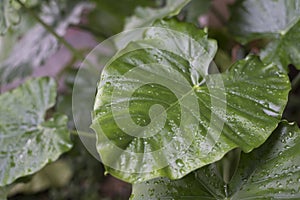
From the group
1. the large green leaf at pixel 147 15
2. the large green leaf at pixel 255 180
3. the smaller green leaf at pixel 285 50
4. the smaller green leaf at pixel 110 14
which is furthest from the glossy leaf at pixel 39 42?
the large green leaf at pixel 255 180

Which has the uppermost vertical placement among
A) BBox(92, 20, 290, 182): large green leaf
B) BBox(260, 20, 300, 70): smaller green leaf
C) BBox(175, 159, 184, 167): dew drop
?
BBox(92, 20, 290, 182): large green leaf

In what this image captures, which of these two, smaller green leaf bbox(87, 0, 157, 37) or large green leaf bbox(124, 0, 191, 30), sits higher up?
large green leaf bbox(124, 0, 191, 30)

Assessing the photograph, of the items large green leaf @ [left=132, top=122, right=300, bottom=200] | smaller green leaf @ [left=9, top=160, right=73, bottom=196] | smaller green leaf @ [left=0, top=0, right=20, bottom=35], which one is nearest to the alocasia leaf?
large green leaf @ [left=132, top=122, right=300, bottom=200]

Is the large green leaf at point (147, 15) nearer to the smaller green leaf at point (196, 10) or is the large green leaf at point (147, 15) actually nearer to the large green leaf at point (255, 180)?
the smaller green leaf at point (196, 10)

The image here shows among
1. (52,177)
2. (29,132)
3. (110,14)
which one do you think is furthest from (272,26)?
(52,177)

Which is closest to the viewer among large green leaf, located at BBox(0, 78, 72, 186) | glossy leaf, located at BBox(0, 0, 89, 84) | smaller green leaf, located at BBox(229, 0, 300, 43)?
large green leaf, located at BBox(0, 78, 72, 186)

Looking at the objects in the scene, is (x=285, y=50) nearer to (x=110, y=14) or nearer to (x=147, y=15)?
(x=147, y=15)

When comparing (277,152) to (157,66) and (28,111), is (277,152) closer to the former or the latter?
(157,66)

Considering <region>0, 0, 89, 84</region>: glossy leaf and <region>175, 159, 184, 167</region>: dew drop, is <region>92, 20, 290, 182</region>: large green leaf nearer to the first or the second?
<region>175, 159, 184, 167</region>: dew drop
